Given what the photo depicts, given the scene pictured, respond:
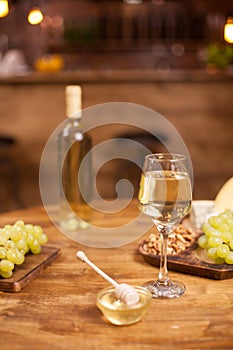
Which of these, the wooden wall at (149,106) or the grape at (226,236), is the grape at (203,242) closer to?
the grape at (226,236)

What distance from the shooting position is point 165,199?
109 cm

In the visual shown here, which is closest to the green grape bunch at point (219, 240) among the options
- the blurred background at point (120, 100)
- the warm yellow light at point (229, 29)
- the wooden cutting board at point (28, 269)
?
the wooden cutting board at point (28, 269)

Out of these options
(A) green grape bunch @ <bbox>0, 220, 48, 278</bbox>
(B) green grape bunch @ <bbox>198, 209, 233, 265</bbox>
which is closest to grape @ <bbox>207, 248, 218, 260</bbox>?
(B) green grape bunch @ <bbox>198, 209, 233, 265</bbox>

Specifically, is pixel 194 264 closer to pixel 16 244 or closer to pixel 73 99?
pixel 16 244

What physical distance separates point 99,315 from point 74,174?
0.66 m

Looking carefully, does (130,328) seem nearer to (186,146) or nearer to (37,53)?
(186,146)

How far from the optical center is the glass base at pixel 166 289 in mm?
1087

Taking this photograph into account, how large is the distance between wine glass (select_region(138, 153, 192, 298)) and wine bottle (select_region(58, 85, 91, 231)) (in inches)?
18.8

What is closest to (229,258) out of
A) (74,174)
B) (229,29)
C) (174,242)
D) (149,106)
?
(174,242)

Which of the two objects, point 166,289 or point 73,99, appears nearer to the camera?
point 166,289

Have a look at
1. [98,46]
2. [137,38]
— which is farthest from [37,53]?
[137,38]

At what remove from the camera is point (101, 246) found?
142cm

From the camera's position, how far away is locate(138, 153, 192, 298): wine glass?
1.09m

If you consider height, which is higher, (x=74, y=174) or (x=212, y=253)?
(x=74, y=174)
